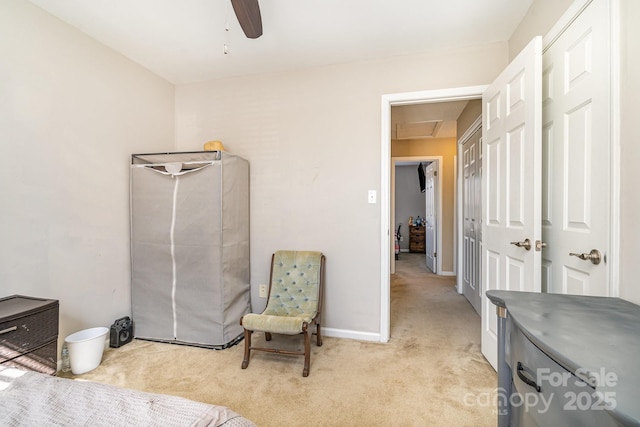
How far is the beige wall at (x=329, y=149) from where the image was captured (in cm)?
248

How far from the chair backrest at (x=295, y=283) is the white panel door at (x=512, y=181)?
1.33 meters

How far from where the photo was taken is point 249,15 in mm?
1481

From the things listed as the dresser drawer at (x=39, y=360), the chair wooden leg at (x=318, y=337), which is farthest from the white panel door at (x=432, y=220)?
the dresser drawer at (x=39, y=360)

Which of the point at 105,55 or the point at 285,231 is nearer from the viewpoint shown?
the point at 105,55

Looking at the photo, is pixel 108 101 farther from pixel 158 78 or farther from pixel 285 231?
pixel 285 231

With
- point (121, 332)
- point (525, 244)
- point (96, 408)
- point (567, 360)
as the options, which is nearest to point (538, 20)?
point (525, 244)

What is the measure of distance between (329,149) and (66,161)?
79.0 inches

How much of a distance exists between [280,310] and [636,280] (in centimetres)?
210

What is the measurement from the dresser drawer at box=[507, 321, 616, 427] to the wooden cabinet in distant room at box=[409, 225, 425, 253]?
726cm

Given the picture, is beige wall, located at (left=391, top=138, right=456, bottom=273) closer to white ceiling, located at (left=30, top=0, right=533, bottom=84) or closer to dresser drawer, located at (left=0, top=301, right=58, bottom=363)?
white ceiling, located at (left=30, top=0, right=533, bottom=84)

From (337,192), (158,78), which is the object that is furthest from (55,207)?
(337,192)

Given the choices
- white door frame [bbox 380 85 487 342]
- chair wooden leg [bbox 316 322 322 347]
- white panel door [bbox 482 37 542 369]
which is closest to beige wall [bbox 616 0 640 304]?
white panel door [bbox 482 37 542 369]

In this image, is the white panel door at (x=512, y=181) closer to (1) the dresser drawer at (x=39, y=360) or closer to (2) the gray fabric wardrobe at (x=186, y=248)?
(2) the gray fabric wardrobe at (x=186, y=248)

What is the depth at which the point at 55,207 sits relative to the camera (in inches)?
78.7
